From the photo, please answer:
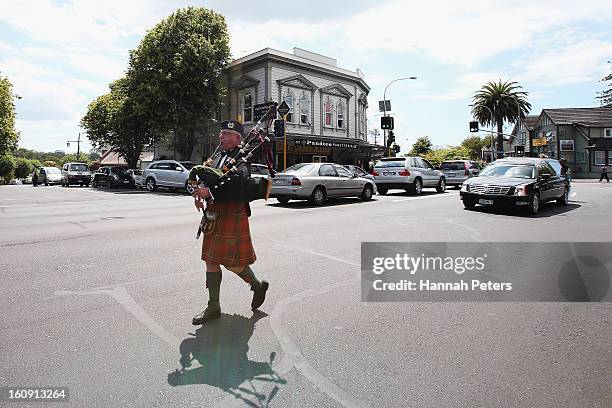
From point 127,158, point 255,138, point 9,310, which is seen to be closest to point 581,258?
point 255,138

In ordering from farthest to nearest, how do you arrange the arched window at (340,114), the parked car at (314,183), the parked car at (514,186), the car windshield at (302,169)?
the arched window at (340,114), the car windshield at (302,169), the parked car at (314,183), the parked car at (514,186)

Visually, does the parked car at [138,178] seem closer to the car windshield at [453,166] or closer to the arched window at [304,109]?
the arched window at [304,109]

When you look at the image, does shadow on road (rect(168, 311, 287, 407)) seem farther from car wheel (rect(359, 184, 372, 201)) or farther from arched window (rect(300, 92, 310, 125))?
arched window (rect(300, 92, 310, 125))

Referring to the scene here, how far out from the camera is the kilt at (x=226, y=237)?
391 cm

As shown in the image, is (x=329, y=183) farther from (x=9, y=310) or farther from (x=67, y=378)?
(x=67, y=378)

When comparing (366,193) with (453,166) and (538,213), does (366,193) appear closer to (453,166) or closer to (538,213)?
(538,213)

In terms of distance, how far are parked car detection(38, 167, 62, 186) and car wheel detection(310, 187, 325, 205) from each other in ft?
105

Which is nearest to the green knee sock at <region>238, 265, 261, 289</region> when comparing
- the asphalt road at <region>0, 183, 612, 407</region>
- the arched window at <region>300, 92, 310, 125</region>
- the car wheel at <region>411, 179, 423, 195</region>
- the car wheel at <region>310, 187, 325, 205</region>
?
the asphalt road at <region>0, 183, 612, 407</region>

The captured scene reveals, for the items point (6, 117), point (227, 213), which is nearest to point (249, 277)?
point (227, 213)

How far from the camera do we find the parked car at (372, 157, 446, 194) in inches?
739

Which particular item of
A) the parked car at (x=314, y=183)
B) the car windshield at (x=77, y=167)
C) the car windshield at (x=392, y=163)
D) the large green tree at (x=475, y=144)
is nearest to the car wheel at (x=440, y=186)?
the car windshield at (x=392, y=163)

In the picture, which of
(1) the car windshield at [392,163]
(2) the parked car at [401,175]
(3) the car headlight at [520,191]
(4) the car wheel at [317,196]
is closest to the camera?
(3) the car headlight at [520,191]

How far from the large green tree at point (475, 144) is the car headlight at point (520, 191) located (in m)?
86.9

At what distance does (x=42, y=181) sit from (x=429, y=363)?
42.9 meters
